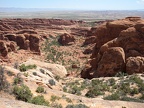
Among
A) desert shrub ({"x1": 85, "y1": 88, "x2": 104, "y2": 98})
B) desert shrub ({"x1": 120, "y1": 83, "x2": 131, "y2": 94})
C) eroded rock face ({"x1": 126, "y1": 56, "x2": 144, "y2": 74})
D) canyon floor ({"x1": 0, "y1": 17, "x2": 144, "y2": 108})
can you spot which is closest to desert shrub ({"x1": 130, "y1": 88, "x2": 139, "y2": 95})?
canyon floor ({"x1": 0, "y1": 17, "x2": 144, "y2": 108})

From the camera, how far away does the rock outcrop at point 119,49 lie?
2945 cm

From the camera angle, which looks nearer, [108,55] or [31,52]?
[108,55]

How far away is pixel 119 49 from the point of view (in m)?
29.8

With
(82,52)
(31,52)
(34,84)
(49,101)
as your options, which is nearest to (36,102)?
(49,101)

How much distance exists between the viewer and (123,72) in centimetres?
2916

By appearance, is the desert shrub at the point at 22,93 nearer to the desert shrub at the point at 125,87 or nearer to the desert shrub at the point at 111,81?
the desert shrub at the point at 125,87

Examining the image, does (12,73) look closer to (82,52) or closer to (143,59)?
(143,59)

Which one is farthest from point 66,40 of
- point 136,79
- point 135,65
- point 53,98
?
point 53,98

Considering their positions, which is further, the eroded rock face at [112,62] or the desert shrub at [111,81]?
the eroded rock face at [112,62]

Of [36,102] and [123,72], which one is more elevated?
[36,102]

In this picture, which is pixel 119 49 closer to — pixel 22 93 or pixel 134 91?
pixel 134 91

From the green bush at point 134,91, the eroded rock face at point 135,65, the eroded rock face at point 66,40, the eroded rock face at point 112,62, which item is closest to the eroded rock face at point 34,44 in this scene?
the eroded rock face at point 66,40

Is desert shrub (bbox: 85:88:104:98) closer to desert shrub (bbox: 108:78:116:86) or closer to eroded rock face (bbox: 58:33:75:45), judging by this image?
desert shrub (bbox: 108:78:116:86)

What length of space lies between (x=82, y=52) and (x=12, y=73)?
48.4 m
